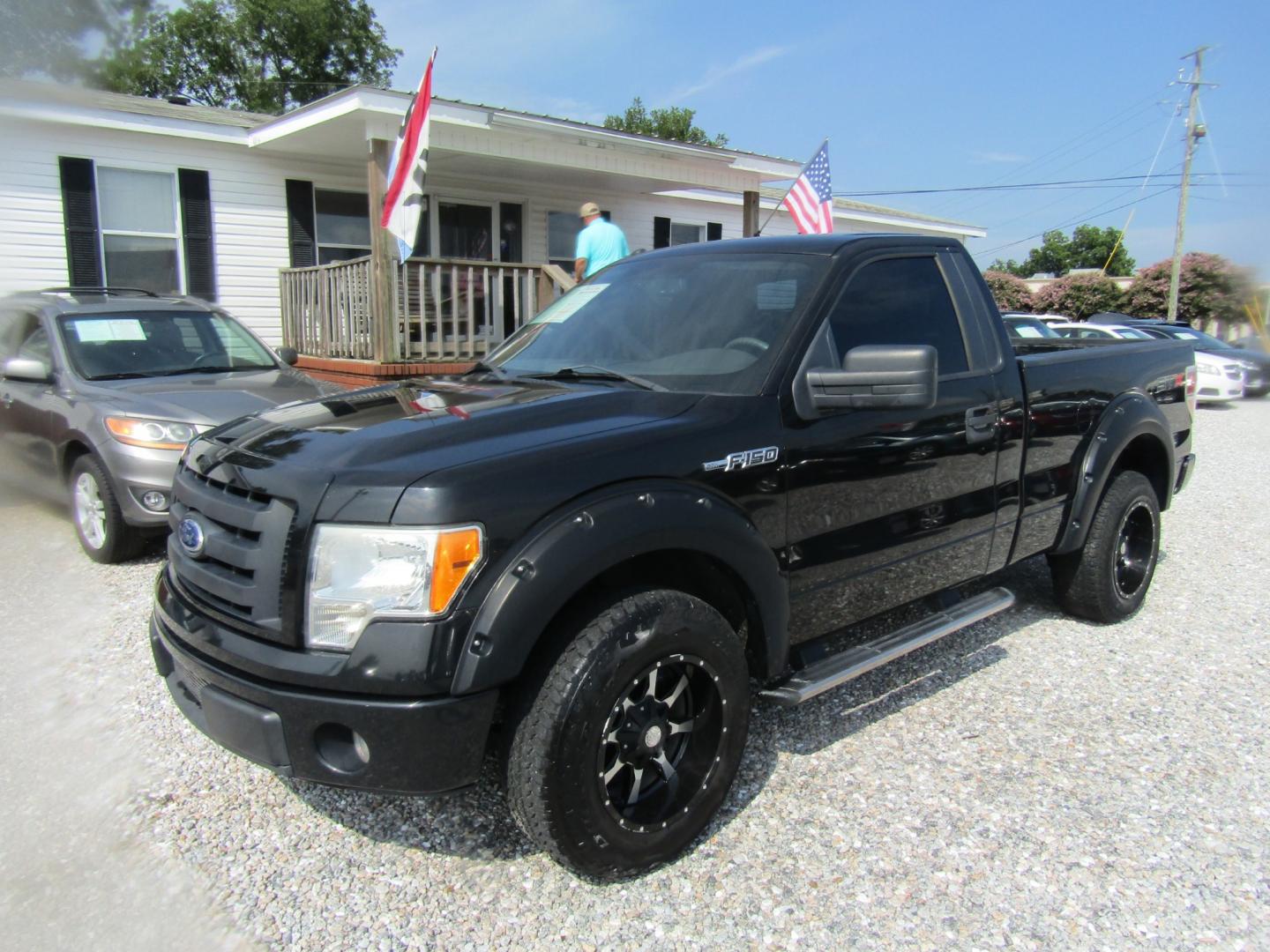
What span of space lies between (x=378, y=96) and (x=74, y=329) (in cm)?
464

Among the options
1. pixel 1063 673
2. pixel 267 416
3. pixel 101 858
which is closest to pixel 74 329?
pixel 267 416

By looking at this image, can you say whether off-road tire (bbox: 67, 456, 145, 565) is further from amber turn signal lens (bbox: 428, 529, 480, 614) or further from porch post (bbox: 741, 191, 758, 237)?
porch post (bbox: 741, 191, 758, 237)

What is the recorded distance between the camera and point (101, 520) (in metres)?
5.43

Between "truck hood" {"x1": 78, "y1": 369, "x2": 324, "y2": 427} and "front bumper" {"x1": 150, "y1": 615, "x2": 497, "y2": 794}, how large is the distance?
3173 millimetres

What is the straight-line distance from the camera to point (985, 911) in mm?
2461

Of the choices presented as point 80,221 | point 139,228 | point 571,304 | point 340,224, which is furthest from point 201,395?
point 340,224

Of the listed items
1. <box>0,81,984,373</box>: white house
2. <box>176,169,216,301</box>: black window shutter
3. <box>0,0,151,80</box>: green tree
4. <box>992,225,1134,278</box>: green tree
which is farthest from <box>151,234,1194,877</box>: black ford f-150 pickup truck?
<box>992,225,1134,278</box>: green tree

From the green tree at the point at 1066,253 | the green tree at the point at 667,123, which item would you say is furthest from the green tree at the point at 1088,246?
the green tree at the point at 667,123

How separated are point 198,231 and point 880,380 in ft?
35.0

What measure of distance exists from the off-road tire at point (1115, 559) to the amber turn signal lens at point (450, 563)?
132 inches

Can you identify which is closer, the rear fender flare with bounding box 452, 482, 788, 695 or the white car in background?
the rear fender flare with bounding box 452, 482, 788, 695

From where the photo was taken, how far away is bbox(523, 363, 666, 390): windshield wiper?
3074 mm

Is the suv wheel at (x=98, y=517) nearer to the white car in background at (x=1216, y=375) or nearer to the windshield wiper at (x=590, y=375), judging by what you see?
the windshield wiper at (x=590, y=375)

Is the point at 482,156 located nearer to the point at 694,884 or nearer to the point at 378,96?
the point at 378,96
